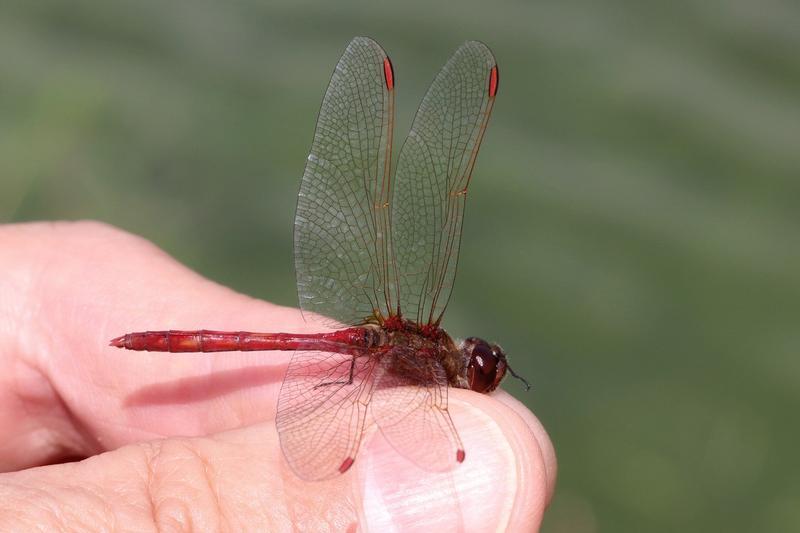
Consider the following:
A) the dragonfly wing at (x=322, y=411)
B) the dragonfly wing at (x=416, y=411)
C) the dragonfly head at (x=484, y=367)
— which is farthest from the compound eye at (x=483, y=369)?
the dragonfly wing at (x=322, y=411)

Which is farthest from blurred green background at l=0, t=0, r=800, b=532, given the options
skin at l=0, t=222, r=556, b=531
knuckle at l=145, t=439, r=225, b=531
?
knuckle at l=145, t=439, r=225, b=531

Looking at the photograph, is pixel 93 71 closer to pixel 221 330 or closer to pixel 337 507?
pixel 221 330

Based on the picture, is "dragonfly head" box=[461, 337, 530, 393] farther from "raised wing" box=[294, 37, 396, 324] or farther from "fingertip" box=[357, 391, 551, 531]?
"fingertip" box=[357, 391, 551, 531]

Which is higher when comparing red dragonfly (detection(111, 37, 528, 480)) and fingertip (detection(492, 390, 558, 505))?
red dragonfly (detection(111, 37, 528, 480))

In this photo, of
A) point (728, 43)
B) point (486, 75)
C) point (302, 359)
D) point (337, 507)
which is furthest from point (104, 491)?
point (728, 43)

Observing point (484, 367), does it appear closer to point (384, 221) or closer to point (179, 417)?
point (384, 221)

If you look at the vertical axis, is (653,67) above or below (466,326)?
above

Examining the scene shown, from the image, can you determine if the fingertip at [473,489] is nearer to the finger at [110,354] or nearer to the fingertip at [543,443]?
the fingertip at [543,443]
